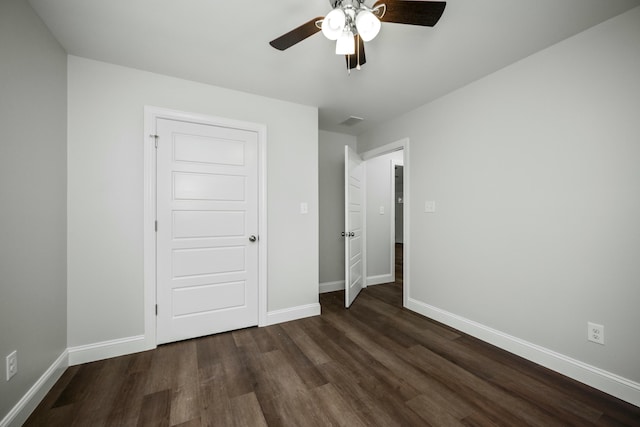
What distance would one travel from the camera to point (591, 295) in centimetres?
174

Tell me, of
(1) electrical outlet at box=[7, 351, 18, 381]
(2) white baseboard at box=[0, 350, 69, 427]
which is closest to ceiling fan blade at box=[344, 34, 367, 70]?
(1) electrical outlet at box=[7, 351, 18, 381]

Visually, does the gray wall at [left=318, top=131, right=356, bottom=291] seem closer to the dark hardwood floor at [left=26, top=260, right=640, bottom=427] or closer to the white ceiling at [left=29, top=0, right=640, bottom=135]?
the white ceiling at [left=29, top=0, right=640, bottom=135]

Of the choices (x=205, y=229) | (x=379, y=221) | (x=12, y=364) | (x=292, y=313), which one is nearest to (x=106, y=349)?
(x=12, y=364)

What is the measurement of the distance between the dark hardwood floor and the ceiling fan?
215 centimetres

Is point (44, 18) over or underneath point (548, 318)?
over

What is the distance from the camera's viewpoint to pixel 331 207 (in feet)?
12.7

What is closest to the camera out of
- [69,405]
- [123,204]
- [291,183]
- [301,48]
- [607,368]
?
[69,405]

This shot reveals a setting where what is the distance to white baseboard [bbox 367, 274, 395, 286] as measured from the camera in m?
4.13

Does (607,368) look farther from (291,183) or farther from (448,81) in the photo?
(291,183)

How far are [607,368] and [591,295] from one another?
48 cm

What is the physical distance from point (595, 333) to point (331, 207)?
2941 millimetres

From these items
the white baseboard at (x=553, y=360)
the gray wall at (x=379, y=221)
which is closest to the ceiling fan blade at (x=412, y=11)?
the white baseboard at (x=553, y=360)

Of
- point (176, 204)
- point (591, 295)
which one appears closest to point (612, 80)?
point (591, 295)

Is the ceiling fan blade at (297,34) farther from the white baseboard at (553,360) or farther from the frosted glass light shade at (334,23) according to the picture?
the white baseboard at (553,360)
